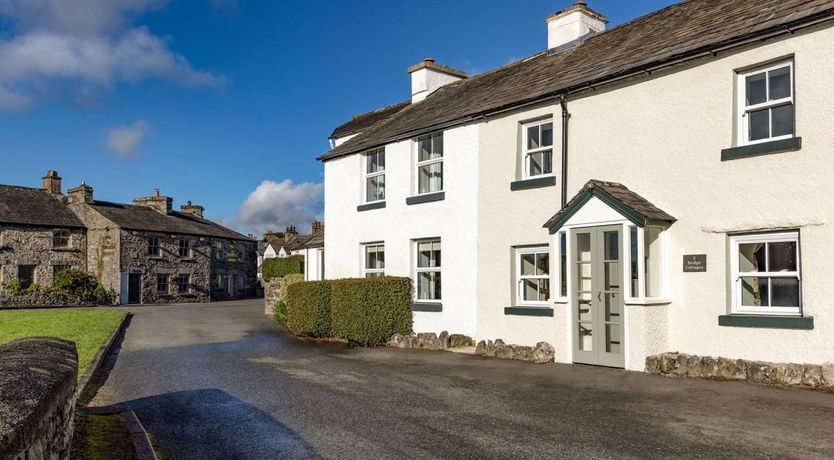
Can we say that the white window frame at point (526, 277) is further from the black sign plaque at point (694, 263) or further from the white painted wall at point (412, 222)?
the black sign plaque at point (694, 263)

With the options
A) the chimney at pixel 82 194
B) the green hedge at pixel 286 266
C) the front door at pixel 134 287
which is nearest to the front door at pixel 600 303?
the green hedge at pixel 286 266

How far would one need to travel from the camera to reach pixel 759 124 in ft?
35.1

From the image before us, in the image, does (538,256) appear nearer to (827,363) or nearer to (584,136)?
(584,136)

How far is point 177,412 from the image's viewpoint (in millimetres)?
8477

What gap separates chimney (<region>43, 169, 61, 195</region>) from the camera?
45156mm

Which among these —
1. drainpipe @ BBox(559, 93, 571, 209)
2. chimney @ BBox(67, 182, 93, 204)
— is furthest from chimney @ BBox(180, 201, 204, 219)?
drainpipe @ BBox(559, 93, 571, 209)

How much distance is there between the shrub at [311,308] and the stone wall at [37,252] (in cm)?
2880

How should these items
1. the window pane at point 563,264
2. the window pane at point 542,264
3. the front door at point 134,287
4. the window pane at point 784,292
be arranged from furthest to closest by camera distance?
the front door at point 134,287
the window pane at point 542,264
the window pane at point 563,264
the window pane at point 784,292

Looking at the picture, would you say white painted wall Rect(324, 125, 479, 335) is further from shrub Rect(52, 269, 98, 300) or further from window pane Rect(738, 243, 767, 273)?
shrub Rect(52, 269, 98, 300)

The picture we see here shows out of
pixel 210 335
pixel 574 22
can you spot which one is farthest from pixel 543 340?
pixel 210 335

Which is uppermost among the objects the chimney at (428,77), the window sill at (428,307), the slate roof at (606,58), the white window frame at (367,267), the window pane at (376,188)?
the chimney at (428,77)

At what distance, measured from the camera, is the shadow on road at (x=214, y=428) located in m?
6.56

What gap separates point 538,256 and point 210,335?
1047 cm

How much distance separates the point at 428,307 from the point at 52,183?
1526 inches
